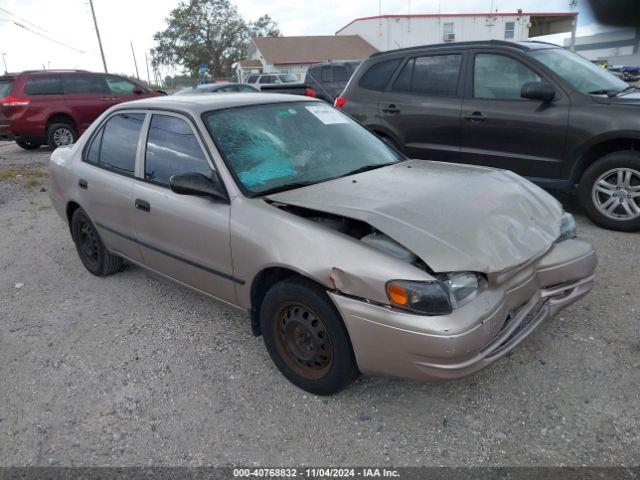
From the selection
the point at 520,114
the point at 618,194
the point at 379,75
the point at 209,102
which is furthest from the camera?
the point at 379,75

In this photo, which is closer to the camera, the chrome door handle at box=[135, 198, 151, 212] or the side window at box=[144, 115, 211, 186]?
the side window at box=[144, 115, 211, 186]

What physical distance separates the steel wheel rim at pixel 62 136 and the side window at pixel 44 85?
0.87m

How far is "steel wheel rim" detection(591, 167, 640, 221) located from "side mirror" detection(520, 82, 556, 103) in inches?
35.6

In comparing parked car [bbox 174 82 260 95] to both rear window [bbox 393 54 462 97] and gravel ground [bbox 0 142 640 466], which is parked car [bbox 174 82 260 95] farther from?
gravel ground [bbox 0 142 640 466]

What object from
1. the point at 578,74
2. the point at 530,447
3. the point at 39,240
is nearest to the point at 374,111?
the point at 578,74

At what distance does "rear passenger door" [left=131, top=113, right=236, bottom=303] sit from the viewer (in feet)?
10.00

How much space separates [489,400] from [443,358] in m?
0.65

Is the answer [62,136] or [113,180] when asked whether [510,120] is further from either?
[62,136]

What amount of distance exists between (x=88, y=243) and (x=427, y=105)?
3.86 metres

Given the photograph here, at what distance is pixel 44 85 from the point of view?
11.8m

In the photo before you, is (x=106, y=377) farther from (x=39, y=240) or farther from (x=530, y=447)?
(x=39, y=240)

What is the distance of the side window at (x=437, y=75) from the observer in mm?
5715

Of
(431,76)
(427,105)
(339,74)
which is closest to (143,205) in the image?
(427,105)

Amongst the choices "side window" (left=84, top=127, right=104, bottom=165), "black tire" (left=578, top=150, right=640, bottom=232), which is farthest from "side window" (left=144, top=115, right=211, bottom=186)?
"black tire" (left=578, top=150, right=640, bottom=232)
